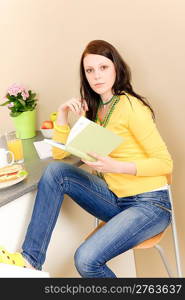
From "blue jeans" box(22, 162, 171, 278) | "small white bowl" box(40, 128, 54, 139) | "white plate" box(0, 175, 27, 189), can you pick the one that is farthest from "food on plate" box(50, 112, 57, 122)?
"white plate" box(0, 175, 27, 189)

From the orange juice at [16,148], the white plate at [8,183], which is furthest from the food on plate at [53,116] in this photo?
the white plate at [8,183]

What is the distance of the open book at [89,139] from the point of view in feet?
4.00

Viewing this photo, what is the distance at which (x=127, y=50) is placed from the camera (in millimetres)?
1713

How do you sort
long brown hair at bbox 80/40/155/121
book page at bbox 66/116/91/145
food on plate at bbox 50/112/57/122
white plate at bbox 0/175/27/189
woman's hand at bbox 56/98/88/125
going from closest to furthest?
book page at bbox 66/116/91/145 → white plate at bbox 0/175/27/189 → long brown hair at bbox 80/40/155/121 → woman's hand at bbox 56/98/88/125 → food on plate at bbox 50/112/57/122

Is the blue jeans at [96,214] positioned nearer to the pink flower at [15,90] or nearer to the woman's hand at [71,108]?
the woman's hand at [71,108]

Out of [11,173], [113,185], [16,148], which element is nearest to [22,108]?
[16,148]

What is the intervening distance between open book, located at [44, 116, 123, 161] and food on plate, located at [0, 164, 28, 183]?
9.7 inches

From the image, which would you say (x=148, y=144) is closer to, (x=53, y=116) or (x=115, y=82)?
(x=115, y=82)

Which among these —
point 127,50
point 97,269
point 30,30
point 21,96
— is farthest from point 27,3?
point 97,269

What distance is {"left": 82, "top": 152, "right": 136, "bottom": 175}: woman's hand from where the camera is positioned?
1312 millimetres

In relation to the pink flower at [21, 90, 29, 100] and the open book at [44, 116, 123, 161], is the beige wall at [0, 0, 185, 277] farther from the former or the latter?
the open book at [44, 116, 123, 161]

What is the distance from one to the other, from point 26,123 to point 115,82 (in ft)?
2.26

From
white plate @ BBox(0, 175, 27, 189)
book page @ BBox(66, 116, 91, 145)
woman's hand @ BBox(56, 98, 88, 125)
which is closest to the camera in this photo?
book page @ BBox(66, 116, 91, 145)

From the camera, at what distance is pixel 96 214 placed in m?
1.50
